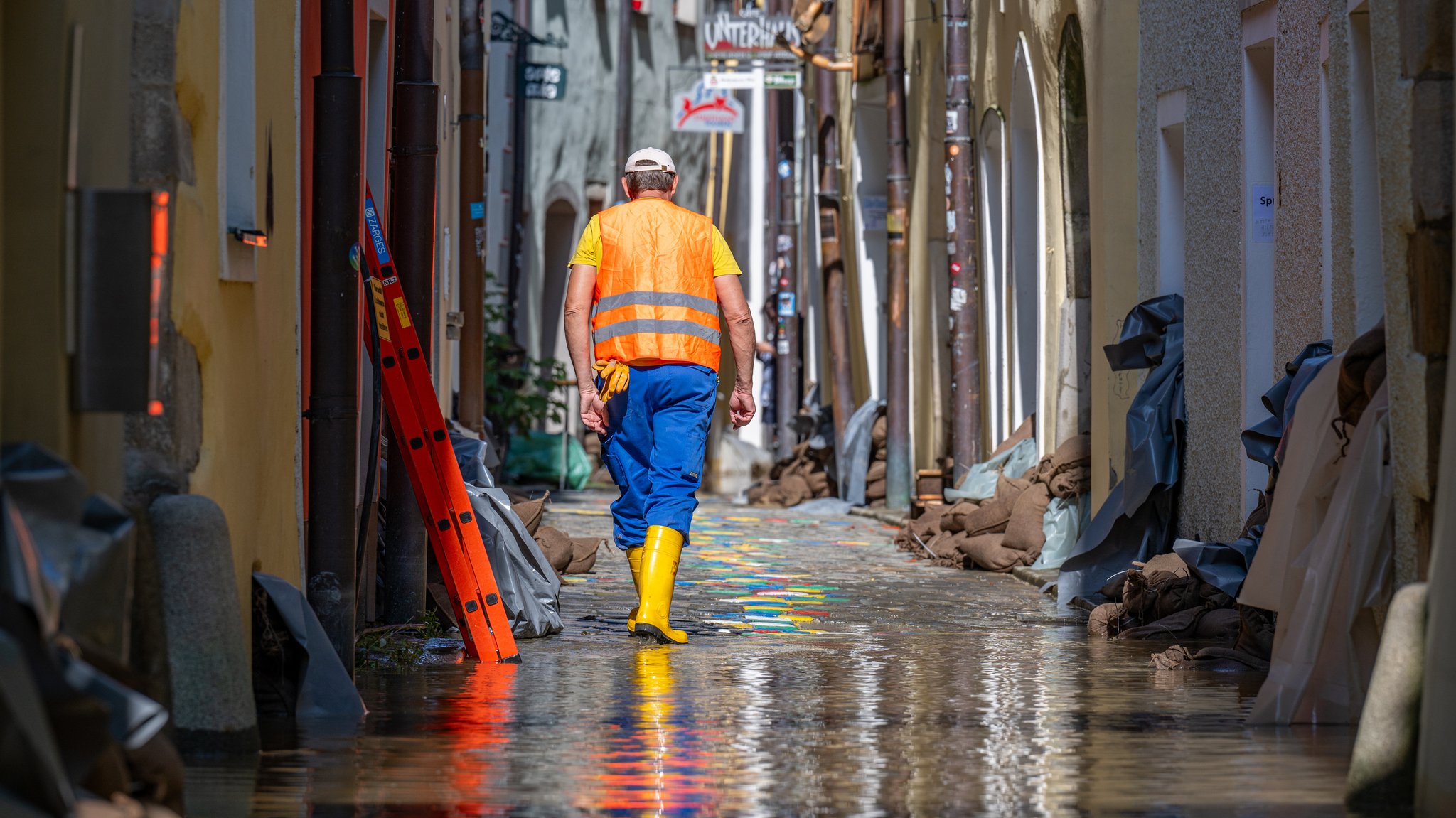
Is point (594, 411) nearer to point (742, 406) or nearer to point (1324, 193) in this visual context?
point (742, 406)

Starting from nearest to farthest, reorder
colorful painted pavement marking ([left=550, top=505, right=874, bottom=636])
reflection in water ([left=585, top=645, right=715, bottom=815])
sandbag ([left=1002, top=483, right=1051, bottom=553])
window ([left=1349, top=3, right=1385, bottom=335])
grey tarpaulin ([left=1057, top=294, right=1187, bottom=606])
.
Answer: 1. reflection in water ([left=585, top=645, right=715, bottom=815])
2. window ([left=1349, top=3, right=1385, bottom=335])
3. colorful painted pavement marking ([left=550, top=505, right=874, bottom=636])
4. grey tarpaulin ([left=1057, top=294, right=1187, bottom=606])
5. sandbag ([left=1002, top=483, right=1051, bottom=553])

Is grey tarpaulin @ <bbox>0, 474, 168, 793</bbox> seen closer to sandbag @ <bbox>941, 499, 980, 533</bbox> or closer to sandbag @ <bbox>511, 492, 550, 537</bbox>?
sandbag @ <bbox>511, 492, 550, 537</bbox>

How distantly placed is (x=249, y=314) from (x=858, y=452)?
14329 mm

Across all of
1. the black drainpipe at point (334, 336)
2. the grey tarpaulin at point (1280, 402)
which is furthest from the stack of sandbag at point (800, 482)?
the black drainpipe at point (334, 336)

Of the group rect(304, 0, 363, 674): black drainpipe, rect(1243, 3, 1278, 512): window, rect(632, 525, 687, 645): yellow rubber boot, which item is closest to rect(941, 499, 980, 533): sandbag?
rect(1243, 3, 1278, 512): window

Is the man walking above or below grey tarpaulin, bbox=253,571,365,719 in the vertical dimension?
above

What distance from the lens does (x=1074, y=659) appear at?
7070 mm

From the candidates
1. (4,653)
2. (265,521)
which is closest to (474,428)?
(265,521)

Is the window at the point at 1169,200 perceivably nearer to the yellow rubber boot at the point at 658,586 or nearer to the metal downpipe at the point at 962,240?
the yellow rubber boot at the point at 658,586

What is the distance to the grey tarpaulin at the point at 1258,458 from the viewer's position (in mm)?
7215

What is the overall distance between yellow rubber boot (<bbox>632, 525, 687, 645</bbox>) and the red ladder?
2.51 ft

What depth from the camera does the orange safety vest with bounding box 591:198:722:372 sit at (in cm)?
777

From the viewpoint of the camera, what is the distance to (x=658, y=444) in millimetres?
7742

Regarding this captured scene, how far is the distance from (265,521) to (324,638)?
1.12 ft
